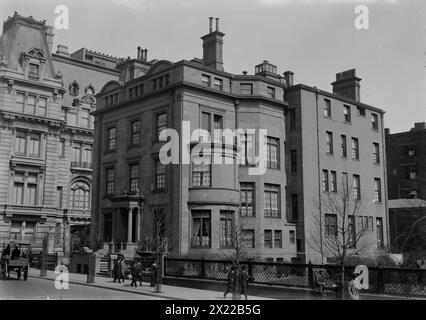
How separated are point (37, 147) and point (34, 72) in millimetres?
8573

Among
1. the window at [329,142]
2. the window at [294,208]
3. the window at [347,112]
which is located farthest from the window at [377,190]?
the window at [294,208]

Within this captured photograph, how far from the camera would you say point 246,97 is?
42.2 meters

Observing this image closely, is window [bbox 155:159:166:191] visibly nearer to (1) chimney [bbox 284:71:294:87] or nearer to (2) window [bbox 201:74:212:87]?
(2) window [bbox 201:74:212:87]

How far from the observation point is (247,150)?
41.8 m

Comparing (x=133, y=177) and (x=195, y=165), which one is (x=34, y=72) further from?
(x=195, y=165)

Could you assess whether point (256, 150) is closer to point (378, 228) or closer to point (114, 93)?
point (114, 93)

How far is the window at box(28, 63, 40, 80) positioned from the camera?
5747 centimetres

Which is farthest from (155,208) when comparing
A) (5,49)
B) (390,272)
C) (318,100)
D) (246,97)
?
(5,49)

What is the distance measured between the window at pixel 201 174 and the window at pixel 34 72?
2858cm

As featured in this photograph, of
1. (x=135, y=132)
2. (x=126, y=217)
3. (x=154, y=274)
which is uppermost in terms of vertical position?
(x=135, y=132)

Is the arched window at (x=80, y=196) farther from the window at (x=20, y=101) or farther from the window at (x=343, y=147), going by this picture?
the window at (x=343, y=147)

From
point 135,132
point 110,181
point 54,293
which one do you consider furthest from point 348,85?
point 54,293

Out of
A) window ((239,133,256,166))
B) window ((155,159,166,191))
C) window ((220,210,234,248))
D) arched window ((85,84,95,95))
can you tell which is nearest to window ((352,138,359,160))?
window ((239,133,256,166))
